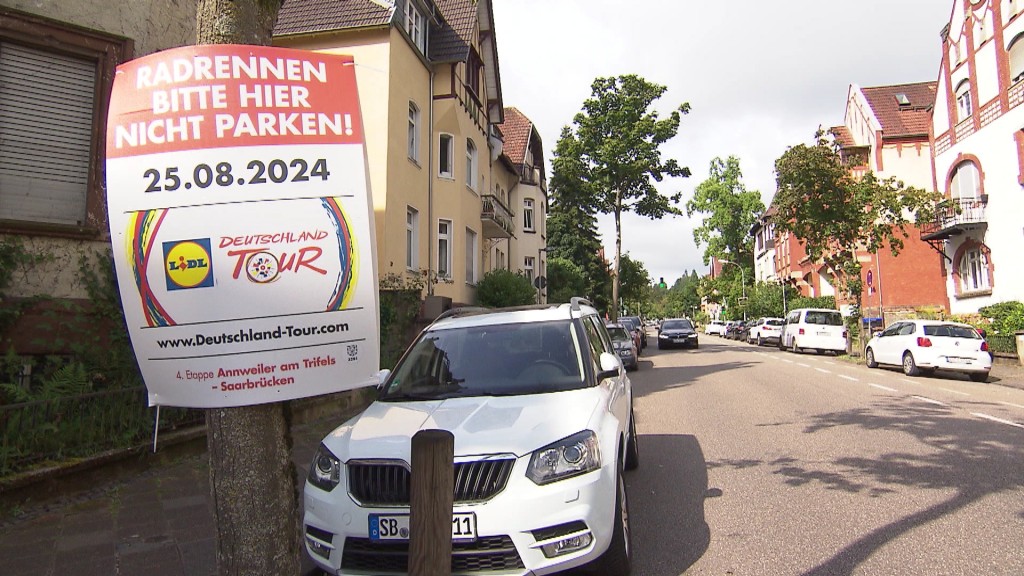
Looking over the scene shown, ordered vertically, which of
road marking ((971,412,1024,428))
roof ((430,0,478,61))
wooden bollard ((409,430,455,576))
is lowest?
road marking ((971,412,1024,428))

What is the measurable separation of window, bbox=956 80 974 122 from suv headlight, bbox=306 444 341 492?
30577 mm

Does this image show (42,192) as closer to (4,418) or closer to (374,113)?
(4,418)

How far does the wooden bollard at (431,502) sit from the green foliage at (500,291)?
17494 millimetres

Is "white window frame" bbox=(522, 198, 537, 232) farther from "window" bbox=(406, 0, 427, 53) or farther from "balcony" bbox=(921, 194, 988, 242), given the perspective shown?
"balcony" bbox=(921, 194, 988, 242)

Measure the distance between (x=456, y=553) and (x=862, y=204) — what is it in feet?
80.4

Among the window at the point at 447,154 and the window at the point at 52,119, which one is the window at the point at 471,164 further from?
the window at the point at 52,119

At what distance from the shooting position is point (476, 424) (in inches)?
138

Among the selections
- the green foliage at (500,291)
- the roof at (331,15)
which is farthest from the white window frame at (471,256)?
the roof at (331,15)

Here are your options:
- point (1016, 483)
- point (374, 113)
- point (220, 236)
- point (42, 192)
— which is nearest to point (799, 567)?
point (1016, 483)

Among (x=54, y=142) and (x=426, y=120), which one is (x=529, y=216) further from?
(x=54, y=142)

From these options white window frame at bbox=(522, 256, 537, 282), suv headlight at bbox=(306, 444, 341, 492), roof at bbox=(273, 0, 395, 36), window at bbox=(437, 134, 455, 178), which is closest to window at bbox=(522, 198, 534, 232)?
white window frame at bbox=(522, 256, 537, 282)

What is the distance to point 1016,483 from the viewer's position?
17.9 feet

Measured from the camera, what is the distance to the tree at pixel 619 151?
3378cm

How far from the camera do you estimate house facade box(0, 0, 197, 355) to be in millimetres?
6613
